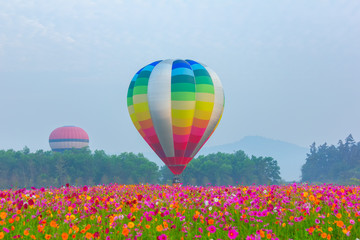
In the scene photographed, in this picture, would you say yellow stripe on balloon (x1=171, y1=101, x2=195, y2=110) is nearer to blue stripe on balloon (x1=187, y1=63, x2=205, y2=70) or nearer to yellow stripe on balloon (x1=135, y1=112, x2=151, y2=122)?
yellow stripe on balloon (x1=135, y1=112, x2=151, y2=122)

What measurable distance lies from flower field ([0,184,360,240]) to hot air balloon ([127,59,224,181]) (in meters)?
19.0

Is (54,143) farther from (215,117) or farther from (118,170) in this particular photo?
(215,117)

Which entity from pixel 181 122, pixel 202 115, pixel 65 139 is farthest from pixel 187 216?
pixel 65 139

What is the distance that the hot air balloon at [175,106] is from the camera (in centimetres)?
3120

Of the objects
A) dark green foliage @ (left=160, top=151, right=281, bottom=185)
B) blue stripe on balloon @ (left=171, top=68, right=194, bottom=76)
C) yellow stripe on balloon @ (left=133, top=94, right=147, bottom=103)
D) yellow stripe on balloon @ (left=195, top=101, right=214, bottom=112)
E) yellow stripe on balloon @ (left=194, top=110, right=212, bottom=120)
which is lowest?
dark green foliage @ (left=160, top=151, right=281, bottom=185)

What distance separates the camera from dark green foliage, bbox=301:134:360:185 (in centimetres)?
13215

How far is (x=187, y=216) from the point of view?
10.1 meters

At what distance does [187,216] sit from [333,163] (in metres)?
146

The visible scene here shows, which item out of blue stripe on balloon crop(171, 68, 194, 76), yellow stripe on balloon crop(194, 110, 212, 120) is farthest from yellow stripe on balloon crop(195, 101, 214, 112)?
blue stripe on balloon crop(171, 68, 194, 76)

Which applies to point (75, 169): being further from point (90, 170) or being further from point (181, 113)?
point (181, 113)

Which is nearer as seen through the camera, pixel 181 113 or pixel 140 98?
pixel 181 113

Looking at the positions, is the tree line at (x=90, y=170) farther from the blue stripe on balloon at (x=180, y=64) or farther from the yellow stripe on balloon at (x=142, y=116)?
the blue stripe on balloon at (x=180, y=64)

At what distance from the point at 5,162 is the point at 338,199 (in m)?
97.2

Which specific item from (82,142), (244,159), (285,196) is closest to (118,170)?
(82,142)
